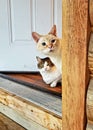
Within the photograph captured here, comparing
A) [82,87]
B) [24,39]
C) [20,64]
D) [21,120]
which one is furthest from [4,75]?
[82,87]

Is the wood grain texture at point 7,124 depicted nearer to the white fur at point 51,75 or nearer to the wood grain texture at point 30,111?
the wood grain texture at point 30,111

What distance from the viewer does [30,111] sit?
132 cm

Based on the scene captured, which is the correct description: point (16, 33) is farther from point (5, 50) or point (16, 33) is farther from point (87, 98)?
point (87, 98)

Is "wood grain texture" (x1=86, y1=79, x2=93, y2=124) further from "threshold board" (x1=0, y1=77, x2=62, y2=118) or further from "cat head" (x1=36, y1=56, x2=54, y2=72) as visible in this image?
"cat head" (x1=36, y1=56, x2=54, y2=72)

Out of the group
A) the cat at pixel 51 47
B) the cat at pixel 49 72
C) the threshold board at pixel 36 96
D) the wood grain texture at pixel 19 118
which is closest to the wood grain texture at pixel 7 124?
the wood grain texture at pixel 19 118

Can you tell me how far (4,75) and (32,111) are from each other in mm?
524

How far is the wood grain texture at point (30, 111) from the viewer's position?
3.89 ft

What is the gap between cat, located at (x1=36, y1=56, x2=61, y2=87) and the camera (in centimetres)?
144

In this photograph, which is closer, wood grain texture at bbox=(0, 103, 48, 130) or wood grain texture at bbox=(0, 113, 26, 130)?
wood grain texture at bbox=(0, 103, 48, 130)

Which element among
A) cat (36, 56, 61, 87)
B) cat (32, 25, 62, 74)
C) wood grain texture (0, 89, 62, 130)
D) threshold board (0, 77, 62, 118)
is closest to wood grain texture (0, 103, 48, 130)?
wood grain texture (0, 89, 62, 130)

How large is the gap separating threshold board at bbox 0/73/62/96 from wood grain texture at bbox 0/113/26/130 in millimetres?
282

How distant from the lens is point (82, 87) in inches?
35.8

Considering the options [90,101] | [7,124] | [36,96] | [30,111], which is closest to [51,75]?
[36,96]

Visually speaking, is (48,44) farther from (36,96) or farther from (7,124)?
(7,124)
